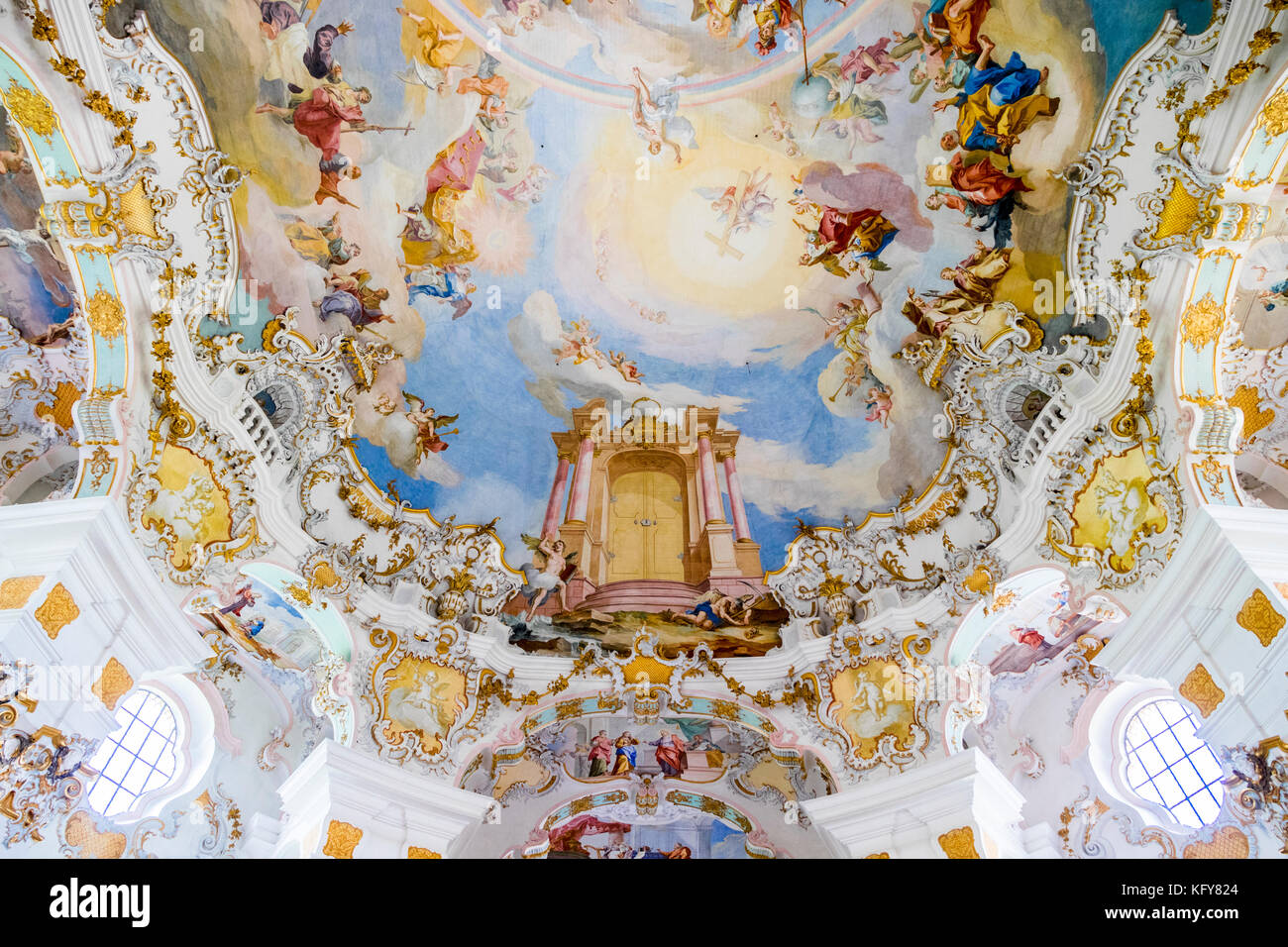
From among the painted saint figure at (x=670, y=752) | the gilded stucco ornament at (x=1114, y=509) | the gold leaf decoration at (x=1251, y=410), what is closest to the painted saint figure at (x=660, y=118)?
the gilded stucco ornament at (x=1114, y=509)

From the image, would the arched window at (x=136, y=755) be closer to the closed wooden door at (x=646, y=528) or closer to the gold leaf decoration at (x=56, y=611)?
the gold leaf decoration at (x=56, y=611)

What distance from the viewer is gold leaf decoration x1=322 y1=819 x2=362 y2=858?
10625 mm

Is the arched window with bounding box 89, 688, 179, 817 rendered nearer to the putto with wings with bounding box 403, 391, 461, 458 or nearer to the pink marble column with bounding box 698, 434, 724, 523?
the putto with wings with bounding box 403, 391, 461, 458

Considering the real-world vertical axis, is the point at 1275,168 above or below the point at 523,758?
above

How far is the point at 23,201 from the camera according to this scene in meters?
10.4

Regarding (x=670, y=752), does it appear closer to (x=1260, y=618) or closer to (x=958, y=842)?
(x=958, y=842)

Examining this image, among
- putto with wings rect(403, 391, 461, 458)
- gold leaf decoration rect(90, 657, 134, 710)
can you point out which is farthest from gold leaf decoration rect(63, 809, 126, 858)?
putto with wings rect(403, 391, 461, 458)

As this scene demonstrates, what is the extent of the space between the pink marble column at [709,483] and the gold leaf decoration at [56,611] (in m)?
8.43

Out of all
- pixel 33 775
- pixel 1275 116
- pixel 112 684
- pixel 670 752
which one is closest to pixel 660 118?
pixel 1275 116

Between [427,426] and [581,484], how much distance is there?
98.2 inches

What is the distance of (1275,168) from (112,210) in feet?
41.1

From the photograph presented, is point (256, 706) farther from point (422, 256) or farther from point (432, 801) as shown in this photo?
point (422, 256)
